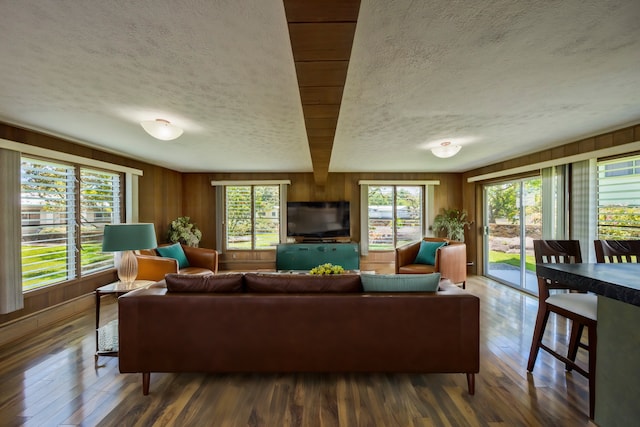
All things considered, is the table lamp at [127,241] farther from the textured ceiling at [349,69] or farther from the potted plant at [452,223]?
the potted plant at [452,223]

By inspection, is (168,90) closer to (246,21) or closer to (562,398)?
(246,21)

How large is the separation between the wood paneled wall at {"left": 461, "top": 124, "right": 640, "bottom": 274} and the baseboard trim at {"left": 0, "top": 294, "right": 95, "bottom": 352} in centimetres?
693

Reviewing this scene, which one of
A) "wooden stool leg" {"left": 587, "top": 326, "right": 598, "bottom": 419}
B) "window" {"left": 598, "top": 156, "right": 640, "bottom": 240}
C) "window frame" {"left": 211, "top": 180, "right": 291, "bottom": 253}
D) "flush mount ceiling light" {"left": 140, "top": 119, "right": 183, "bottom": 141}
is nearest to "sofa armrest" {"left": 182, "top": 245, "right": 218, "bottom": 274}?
"window frame" {"left": 211, "top": 180, "right": 291, "bottom": 253}

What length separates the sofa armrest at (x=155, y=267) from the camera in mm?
3795

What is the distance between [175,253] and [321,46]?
419cm

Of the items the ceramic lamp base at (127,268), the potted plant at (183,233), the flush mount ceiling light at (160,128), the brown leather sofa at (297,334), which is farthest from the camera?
the potted plant at (183,233)

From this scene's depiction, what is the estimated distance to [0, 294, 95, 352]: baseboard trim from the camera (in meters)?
2.84

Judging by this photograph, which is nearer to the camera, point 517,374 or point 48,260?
point 517,374

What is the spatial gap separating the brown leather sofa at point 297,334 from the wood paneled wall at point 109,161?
2282 millimetres

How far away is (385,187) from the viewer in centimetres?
632

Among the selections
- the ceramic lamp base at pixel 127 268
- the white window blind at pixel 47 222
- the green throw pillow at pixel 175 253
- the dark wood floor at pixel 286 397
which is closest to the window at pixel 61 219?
the white window blind at pixel 47 222

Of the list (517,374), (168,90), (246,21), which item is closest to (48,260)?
(168,90)

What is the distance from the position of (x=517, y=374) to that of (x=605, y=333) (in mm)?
1009

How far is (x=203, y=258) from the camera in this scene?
14.9 feet
